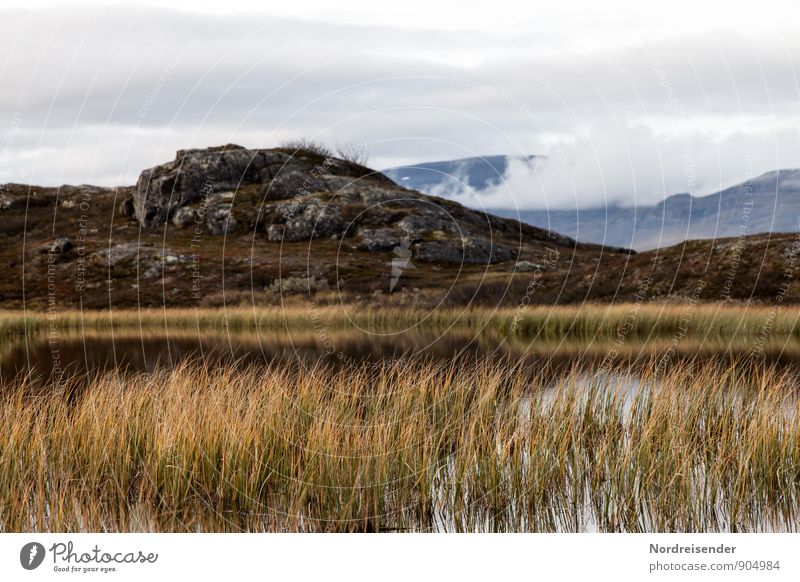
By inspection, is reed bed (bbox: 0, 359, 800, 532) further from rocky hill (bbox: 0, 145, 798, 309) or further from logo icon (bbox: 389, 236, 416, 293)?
logo icon (bbox: 389, 236, 416, 293)

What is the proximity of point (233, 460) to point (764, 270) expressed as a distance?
35.6m

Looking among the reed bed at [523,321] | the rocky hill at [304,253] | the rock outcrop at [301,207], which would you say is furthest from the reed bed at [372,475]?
the rock outcrop at [301,207]

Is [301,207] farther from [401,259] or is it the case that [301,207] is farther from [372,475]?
[372,475]

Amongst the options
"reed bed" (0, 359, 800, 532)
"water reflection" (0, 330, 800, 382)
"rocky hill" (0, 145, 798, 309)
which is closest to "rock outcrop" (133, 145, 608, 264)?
"rocky hill" (0, 145, 798, 309)

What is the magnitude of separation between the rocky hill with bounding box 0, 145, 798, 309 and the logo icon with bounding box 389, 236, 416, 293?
0.91 feet

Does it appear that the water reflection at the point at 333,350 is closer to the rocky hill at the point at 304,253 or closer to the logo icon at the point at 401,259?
the rocky hill at the point at 304,253

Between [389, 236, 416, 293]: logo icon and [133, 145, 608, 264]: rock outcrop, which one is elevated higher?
[133, 145, 608, 264]: rock outcrop

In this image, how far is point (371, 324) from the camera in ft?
80.5

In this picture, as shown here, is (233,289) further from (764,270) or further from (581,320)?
(764,270)

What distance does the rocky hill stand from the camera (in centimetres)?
3694

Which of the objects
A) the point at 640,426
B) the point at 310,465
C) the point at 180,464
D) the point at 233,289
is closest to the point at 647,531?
the point at 640,426
